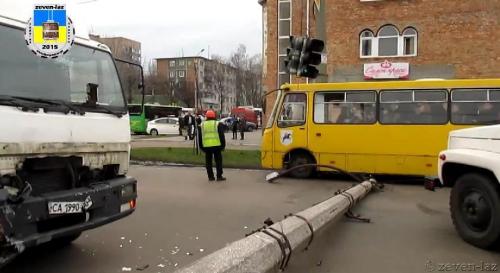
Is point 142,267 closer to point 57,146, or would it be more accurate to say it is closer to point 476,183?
point 57,146

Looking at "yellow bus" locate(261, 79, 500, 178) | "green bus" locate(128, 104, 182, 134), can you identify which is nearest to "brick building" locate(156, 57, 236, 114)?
"green bus" locate(128, 104, 182, 134)

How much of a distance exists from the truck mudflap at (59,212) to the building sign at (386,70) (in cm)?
2049

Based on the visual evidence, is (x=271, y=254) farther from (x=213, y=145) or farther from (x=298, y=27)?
(x=298, y=27)

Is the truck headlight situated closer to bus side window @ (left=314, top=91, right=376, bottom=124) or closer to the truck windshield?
the truck windshield

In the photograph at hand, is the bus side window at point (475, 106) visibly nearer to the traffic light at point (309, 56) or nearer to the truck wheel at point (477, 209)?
the traffic light at point (309, 56)

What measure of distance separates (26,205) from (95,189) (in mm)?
910

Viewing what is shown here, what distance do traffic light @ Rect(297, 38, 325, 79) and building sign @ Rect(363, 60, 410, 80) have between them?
1160 centimetres

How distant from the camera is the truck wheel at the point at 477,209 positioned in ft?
19.7

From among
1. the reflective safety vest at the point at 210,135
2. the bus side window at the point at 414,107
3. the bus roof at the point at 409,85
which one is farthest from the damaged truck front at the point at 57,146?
the bus side window at the point at 414,107

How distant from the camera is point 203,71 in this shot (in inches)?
4286

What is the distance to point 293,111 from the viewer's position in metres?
13.8

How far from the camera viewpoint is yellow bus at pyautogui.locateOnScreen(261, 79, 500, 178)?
40.9 feet

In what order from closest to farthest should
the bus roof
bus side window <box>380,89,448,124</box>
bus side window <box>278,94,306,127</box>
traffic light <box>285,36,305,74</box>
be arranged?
1. the bus roof
2. bus side window <box>380,89,448,124</box>
3. bus side window <box>278,94,306,127</box>
4. traffic light <box>285,36,305,74</box>

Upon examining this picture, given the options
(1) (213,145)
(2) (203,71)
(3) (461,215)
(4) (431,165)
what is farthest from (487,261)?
(2) (203,71)
